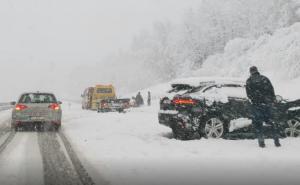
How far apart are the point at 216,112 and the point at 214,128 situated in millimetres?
415

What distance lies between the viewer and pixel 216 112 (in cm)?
1280

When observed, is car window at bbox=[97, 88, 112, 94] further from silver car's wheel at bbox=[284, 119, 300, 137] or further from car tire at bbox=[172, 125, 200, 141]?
silver car's wheel at bbox=[284, 119, 300, 137]

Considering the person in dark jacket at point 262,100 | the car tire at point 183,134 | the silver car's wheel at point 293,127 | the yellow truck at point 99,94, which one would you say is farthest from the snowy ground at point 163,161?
the yellow truck at point 99,94

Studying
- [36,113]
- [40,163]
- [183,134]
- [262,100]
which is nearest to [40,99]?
[36,113]

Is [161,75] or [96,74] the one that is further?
[96,74]

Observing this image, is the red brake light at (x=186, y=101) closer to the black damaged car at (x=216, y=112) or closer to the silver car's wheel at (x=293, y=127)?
the black damaged car at (x=216, y=112)

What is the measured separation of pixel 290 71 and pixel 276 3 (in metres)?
24.7

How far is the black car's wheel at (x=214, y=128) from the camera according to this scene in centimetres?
1280

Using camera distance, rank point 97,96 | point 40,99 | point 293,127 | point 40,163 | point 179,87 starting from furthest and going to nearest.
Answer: point 97,96, point 40,99, point 179,87, point 293,127, point 40,163

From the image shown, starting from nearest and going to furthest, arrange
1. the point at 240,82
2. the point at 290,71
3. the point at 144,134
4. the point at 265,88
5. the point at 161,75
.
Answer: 1. the point at 265,88
2. the point at 240,82
3. the point at 144,134
4. the point at 290,71
5. the point at 161,75

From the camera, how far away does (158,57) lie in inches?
3834

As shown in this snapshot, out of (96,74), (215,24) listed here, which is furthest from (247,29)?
(96,74)

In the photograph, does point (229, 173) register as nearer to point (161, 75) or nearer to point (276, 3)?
point (276, 3)

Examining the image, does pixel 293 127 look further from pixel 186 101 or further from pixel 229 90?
pixel 186 101
